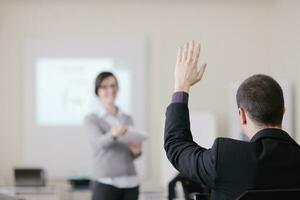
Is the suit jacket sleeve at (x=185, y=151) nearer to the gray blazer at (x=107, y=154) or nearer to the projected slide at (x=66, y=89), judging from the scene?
the gray blazer at (x=107, y=154)

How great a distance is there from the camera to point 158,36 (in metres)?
6.27

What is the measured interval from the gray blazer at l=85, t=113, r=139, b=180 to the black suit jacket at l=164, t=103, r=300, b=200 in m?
2.16

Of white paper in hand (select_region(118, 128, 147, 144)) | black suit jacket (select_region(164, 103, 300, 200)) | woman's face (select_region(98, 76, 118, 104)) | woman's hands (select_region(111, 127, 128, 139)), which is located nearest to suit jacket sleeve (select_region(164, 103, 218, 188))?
black suit jacket (select_region(164, 103, 300, 200))

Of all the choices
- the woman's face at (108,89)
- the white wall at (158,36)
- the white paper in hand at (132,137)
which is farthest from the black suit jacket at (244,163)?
the white wall at (158,36)

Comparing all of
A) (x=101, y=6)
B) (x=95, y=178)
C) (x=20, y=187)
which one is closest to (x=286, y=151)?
(x=95, y=178)

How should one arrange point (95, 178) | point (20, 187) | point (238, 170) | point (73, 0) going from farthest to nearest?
point (73, 0)
point (20, 187)
point (95, 178)
point (238, 170)

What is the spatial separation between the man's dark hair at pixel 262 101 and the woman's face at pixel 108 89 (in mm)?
2330

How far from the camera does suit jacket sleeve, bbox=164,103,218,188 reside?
1.52 metres

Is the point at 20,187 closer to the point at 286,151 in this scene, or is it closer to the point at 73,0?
the point at 73,0

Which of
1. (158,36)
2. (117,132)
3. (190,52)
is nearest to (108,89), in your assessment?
(117,132)

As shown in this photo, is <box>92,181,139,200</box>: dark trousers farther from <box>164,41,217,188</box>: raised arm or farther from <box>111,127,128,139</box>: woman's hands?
<box>164,41,217,188</box>: raised arm

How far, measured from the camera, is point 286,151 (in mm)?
1551

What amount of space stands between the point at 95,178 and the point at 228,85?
2925 millimetres

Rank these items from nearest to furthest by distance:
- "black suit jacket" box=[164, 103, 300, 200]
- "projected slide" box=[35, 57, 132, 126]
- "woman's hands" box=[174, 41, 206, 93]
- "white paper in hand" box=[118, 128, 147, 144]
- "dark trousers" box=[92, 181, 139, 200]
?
1. "black suit jacket" box=[164, 103, 300, 200]
2. "woman's hands" box=[174, 41, 206, 93]
3. "dark trousers" box=[92, 181, 139, 200]
4. "white paper in hand" box=[118, 128, 147, 144]
5. "projected slide" box=[35, 57, 132, 126]
